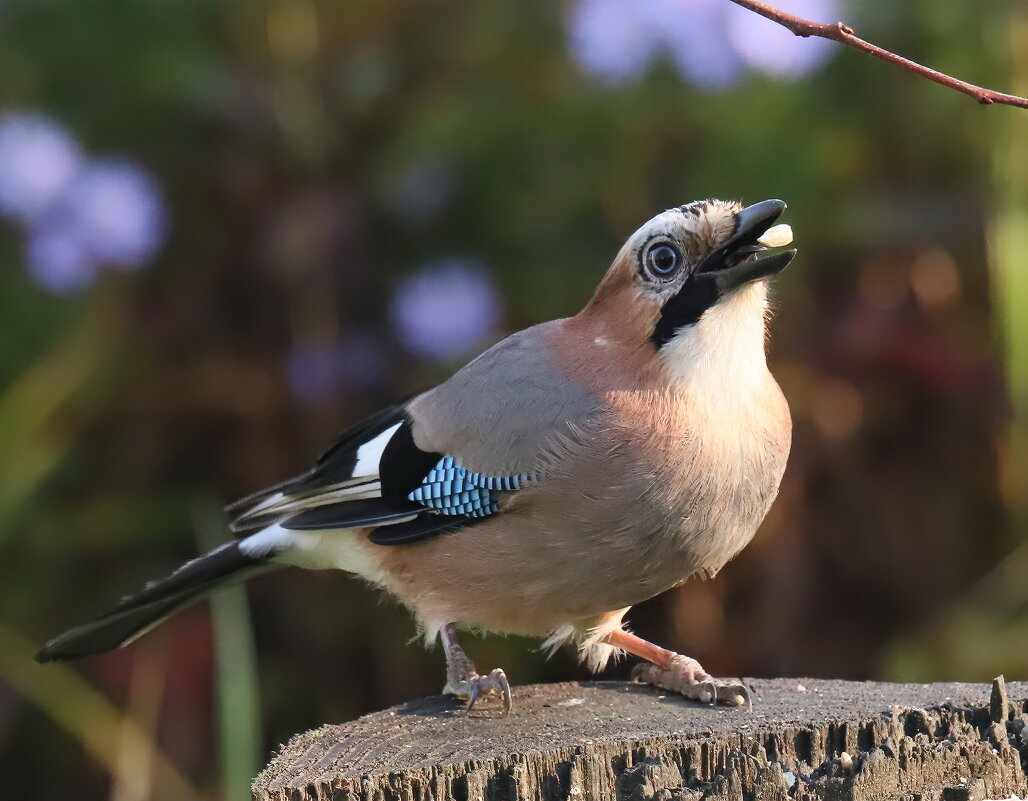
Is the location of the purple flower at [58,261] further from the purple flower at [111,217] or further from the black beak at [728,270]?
the black beak at [728,270]

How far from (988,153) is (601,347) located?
2502mm

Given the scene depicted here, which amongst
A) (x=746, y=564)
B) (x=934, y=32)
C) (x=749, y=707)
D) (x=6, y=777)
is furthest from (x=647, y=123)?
(x=6, y=777)

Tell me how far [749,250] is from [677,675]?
0.96 meters

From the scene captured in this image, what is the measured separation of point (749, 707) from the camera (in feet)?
9.39

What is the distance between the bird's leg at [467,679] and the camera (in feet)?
9.87

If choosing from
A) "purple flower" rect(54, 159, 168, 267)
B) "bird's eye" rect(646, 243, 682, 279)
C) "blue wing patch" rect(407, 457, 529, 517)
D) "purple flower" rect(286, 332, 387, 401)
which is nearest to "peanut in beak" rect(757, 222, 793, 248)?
"bird's eye" rect(646, 243, 682, 279)

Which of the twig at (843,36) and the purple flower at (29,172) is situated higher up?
the purple flower at (29,172)

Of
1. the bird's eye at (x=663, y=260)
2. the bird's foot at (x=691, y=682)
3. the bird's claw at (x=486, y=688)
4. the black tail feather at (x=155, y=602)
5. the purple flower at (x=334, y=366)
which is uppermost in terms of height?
the purple flower at (x=334, y=366)

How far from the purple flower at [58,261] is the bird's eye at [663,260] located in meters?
2.36

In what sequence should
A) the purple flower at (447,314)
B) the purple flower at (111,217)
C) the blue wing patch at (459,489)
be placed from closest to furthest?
the blue wing patch at (459,489) < the purple flower at (447,314) < the purple flower at (111,217)

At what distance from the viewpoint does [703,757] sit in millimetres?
2469

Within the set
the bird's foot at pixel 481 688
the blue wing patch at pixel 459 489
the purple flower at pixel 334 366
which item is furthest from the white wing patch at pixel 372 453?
the purple flower at pixel 334 366

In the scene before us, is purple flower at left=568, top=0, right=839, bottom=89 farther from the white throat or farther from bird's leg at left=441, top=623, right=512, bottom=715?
bird's leg at left=441, top=623, right=512, bottom=715

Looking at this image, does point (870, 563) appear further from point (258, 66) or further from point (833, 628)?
point (258, 66)
